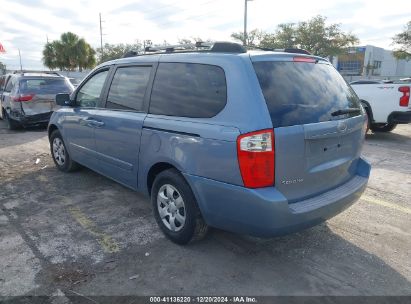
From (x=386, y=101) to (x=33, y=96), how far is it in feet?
30.6

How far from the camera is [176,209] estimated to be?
136 inches

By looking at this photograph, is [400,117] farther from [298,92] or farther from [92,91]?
[92,91]

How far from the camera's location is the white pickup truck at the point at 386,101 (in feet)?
27.9

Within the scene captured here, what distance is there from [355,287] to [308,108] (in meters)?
1.49

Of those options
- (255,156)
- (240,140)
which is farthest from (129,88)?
(255,156)

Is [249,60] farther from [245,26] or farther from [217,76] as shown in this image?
[245,26]

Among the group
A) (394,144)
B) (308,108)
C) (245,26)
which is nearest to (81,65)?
(245,26)

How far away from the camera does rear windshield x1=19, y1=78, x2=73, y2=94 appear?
9859 millimetres

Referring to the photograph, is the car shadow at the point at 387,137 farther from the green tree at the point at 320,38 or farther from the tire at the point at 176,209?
the green tree at the point at 320,38

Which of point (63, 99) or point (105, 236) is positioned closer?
point (105, 236)

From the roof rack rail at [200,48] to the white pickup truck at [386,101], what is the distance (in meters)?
6.67

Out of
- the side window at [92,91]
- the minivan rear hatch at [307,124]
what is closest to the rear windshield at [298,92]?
the minivan rear hatch at [307,124]

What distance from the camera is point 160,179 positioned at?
3.50m

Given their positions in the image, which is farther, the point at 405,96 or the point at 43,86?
the point at 43,86
